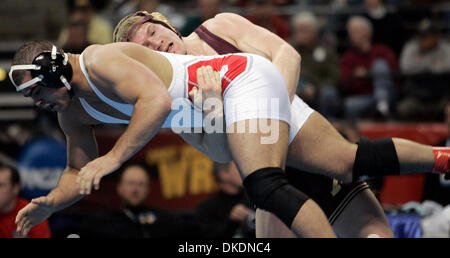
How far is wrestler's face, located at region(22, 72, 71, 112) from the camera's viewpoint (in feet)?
12.4

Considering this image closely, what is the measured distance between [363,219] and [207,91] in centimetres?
142

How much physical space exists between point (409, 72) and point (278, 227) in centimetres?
456

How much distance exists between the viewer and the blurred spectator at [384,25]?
344 inches

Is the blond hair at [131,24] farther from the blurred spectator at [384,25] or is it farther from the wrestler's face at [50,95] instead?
the blurred spectator at [384,25]

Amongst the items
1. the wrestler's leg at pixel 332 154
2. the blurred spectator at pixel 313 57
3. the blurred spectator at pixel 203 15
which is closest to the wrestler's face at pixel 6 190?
the wrestler's leg at pixel 332 154

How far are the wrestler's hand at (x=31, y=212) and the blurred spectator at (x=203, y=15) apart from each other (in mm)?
4629

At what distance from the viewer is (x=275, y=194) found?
137 inches

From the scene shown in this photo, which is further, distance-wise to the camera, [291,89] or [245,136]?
[291,89]

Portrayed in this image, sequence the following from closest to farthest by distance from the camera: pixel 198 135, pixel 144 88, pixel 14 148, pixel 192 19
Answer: pixel 144 88
pixel 198 135
pixel 14 148
pixel 192 19

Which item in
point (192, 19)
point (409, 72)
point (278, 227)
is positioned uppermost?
point (192, 19)

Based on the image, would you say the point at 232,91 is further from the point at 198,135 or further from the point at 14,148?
the point at 14,148

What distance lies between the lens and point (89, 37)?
27.4ft

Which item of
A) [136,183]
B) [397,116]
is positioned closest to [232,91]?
[136,183]

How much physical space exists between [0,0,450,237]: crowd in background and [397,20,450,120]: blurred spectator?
0.01 metres
